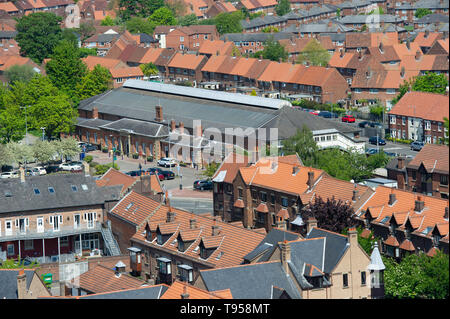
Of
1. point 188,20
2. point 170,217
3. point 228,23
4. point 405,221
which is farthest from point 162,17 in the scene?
point 405,221

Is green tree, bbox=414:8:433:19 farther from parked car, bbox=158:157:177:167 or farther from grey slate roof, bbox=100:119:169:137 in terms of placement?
parked car, bbox=158:157:177:167

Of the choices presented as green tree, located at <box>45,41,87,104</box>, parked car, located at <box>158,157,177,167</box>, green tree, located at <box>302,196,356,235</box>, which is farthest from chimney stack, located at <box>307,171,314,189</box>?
green tree, located at <box>45,41,87,104</box>

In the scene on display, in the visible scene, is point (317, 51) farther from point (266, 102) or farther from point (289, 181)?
point (289, 181)

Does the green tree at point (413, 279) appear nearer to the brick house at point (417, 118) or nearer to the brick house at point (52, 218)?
the brick house at point (52, 218)

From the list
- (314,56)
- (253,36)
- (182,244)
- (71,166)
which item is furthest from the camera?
(253,36)

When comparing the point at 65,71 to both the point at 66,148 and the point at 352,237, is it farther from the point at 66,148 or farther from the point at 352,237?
the point at 352,237

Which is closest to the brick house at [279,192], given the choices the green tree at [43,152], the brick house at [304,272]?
the brick house at [304,272]

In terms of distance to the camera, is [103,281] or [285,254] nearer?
[285,254]
